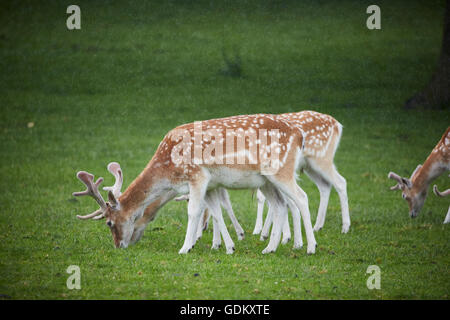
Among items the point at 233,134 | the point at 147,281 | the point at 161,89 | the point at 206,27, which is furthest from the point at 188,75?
the point at 147,281

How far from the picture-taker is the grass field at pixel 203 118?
7.55 metres

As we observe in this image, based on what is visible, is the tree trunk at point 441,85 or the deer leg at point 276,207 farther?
the tree trunk at point 441,85

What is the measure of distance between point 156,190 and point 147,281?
1.84 metres

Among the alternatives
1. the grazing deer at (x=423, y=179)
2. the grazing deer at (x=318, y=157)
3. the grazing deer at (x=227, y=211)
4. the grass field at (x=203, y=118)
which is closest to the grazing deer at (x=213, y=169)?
the grazing deer at (x=227, y=211)

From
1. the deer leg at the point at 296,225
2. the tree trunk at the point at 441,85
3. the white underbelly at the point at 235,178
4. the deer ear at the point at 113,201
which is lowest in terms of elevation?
the deer leg at the point at 296,225

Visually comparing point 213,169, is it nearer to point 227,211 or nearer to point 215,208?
point 215,208

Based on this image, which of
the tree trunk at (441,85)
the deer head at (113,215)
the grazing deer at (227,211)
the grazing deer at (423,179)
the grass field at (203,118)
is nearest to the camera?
the grass field at (203,118)

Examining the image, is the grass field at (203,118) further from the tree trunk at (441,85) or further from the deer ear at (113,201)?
the deer ear at (113,201)

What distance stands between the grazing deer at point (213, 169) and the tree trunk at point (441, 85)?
11904 millimetres

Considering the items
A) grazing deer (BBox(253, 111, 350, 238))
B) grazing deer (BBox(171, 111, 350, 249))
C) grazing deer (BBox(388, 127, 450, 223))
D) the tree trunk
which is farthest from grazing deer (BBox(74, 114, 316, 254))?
the tree trunk

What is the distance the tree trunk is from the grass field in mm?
386

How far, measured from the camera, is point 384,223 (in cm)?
1101

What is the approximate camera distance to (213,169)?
8.65 m

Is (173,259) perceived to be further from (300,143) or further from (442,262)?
(442,262)
